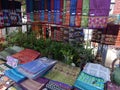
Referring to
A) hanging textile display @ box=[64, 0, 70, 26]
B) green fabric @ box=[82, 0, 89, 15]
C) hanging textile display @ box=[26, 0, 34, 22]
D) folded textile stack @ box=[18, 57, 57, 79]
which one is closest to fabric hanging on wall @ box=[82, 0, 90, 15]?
green fabric @ box=[82, 0, 89, 15]

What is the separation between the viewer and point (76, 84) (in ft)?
4.24

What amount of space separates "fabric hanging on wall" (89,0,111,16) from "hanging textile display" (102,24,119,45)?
54 cm

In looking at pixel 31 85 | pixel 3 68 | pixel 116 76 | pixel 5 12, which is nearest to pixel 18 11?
pixel 5 12

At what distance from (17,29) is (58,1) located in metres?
1.03

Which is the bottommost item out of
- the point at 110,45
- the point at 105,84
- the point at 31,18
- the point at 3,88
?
the point at 3,88

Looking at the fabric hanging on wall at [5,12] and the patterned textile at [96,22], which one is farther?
the fabric hanging on wall at [5,12]

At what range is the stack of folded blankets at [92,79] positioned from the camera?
1.24 metres

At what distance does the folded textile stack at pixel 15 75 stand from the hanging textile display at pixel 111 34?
149 centimetres

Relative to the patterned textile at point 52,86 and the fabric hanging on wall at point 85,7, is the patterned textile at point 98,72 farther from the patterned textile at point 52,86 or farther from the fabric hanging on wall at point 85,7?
the fabric hanging on wall at point 85,7

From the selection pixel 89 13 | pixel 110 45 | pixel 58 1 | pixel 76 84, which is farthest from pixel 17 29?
pixel 76 84

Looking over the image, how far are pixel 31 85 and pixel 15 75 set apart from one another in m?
0.21

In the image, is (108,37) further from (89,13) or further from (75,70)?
(75,70)

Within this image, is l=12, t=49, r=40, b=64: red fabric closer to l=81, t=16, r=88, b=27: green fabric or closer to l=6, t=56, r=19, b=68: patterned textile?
l=6, t=56, r=19, b=68: patterned textile

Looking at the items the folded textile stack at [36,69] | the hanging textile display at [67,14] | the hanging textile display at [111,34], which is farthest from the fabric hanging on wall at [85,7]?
the folded textile stack at [36,69]
